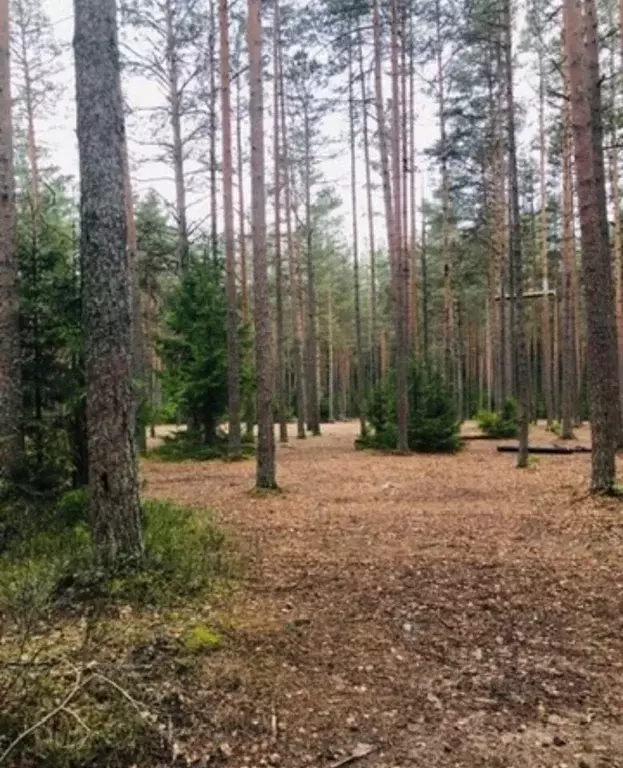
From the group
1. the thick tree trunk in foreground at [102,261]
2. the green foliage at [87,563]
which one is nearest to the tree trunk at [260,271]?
the green foliage at [87,563]

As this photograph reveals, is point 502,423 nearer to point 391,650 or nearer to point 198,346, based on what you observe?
point 198,346

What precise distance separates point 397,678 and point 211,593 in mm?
1655

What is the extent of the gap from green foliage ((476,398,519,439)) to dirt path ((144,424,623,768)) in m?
11.0

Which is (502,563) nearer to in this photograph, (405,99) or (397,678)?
(397,678)

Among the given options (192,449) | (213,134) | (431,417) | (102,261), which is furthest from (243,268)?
(102,261)

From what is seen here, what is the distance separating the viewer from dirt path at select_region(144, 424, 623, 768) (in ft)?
9.23

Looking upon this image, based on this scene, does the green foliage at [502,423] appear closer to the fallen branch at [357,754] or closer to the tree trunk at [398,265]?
the tree trunk at [398,265]

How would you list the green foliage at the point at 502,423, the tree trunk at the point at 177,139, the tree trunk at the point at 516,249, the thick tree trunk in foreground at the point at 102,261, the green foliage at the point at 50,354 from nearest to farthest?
the thick tree trunk in foreground at the point at 102,261 < the green foliage at the point at 50,354 < the tree trunk at the point at 516,249 < the tree trunk at the point at 177,139 < the green foliage at the point at 502,423

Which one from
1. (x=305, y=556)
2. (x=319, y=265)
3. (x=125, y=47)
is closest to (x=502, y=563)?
(x=305, y=556)

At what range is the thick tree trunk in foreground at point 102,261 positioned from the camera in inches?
171

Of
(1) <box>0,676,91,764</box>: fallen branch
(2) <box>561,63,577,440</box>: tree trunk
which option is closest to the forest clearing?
(1) <box>0,676,91,764</box>: fallen branch

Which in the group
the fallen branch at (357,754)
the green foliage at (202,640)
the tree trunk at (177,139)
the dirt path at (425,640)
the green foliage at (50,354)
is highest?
the tree trunk at (177,139)

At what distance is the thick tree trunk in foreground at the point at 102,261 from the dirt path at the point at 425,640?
4.54 feet

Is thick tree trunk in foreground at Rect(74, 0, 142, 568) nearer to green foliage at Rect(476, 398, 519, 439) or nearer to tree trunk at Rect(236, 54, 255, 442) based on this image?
tree trunk at Rect(236, 54, 255, 442)
